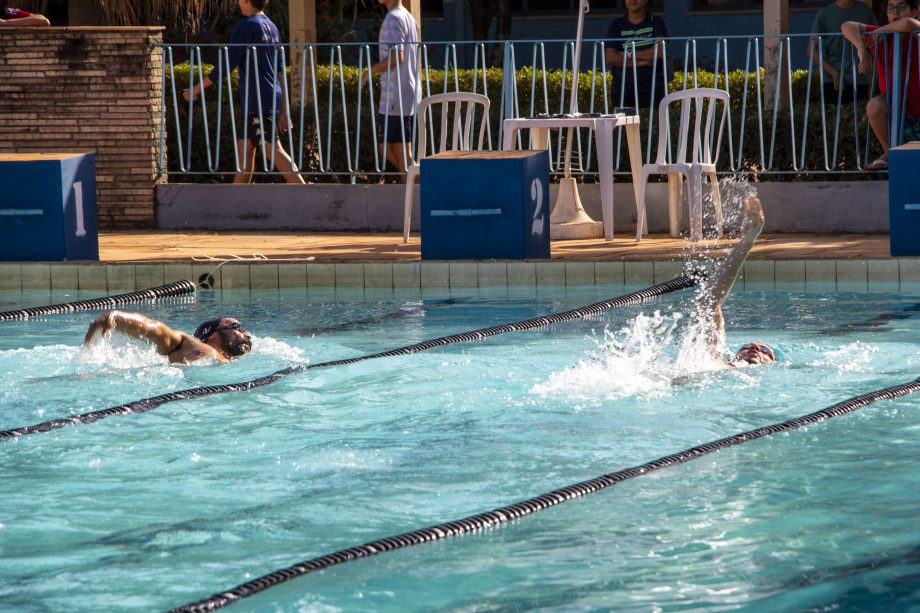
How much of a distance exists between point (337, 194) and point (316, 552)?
26.8ft

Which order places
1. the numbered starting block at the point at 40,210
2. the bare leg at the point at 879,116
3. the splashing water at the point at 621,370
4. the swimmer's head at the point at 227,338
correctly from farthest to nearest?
the bare leg at the point at 879,116 → the numbered starting block at the point at 40,210 → the swimmer's head at the point at 227,338 → the splashing water at the point at 621,370

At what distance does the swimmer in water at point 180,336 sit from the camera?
22.4 feet

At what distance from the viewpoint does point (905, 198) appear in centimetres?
966

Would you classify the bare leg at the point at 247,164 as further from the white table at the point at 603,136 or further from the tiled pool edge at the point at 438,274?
the tiled pool edge at the point at 438,274

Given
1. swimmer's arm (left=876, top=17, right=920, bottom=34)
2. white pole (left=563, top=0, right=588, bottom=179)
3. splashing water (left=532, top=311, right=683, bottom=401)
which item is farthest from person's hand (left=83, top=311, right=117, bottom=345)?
swimmer's arm (left=876, top=17, right=920, bottom=34)

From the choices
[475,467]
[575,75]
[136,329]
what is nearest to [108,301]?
[136,329]

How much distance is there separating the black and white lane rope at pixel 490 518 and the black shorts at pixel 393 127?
6.59m

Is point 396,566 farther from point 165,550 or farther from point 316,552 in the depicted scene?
point 165,550

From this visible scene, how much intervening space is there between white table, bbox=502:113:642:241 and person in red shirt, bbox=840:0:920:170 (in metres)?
1.83

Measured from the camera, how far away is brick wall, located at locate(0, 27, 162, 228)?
12648mm

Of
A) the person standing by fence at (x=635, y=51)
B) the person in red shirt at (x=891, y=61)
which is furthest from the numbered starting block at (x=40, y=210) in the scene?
the person in red shirt at (x=891, y=61)

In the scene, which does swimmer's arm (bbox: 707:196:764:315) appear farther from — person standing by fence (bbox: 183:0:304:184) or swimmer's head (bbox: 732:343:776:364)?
person standing by fence (bbox: 183:0:304:184)

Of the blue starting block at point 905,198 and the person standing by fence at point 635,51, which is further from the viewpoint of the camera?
the person standing by fence at point 635,51

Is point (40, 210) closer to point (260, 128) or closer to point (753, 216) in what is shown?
point (260, 128)
